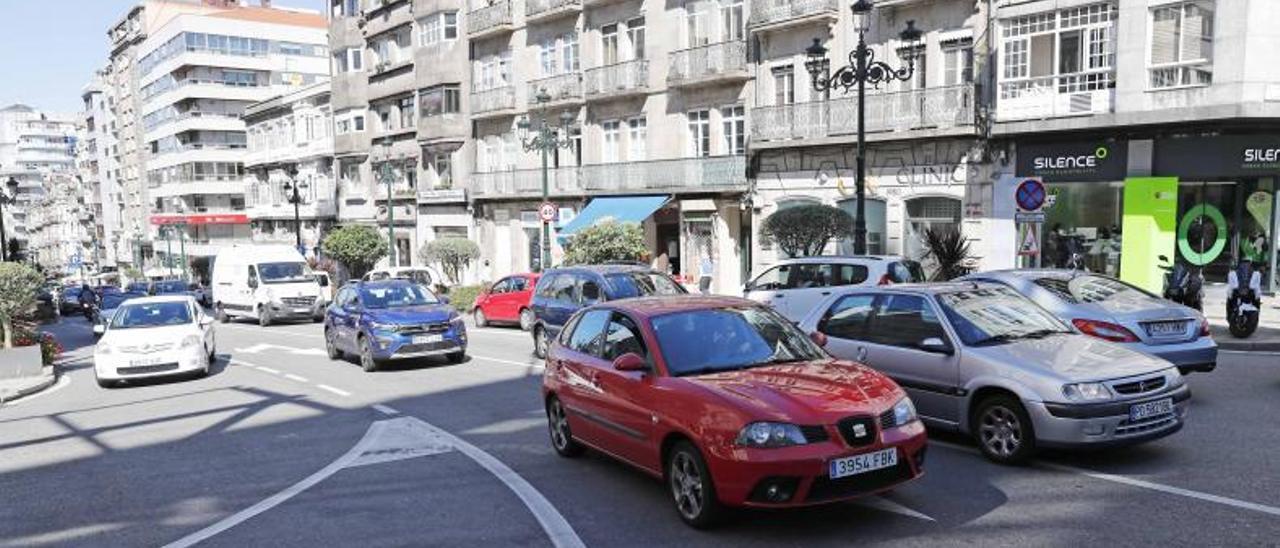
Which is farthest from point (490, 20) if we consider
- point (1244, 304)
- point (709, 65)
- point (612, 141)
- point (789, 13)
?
point (1244, 304)

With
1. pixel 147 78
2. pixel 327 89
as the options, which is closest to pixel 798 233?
pixel 327 89

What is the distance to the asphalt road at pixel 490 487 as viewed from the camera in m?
6.06

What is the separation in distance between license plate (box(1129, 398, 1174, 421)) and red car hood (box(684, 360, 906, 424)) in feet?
6.83

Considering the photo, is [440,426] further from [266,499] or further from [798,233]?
[798,233]

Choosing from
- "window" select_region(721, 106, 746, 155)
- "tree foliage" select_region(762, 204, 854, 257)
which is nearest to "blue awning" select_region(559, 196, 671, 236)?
"window" select_region(721, 106, 746, 155)

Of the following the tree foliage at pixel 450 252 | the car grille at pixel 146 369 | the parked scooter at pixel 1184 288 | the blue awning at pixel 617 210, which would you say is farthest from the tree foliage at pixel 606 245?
the parked scooter at pixel 1184 288

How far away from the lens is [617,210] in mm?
32750

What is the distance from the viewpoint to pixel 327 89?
52.1 meters

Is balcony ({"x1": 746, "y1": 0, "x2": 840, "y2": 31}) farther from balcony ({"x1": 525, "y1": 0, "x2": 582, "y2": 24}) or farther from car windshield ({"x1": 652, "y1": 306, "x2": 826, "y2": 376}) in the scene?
car windshield ({"x1": 652, "y1": 306, "x2": 826, "y2": 376})

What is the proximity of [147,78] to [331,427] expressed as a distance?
8706cm

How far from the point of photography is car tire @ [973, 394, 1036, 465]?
714cm

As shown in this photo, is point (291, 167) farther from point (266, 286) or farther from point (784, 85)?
point (784, 85)

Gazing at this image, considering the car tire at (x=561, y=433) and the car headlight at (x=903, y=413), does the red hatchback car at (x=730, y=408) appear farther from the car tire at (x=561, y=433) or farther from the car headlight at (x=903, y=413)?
the car tire at (x=561, y=433)

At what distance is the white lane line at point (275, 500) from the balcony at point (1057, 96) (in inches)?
735
